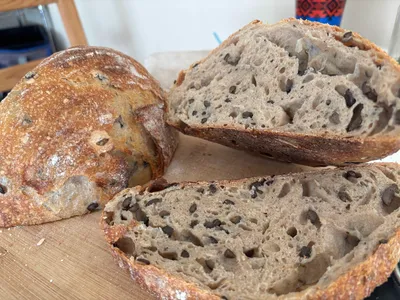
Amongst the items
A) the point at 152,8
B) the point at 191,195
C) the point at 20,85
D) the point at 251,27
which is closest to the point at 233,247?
the point at 191,195

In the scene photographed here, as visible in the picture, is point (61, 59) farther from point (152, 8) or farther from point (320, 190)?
point (152, 8)

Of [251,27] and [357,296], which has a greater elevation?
[251,27]

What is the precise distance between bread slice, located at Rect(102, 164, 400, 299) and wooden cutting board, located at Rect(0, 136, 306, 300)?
0.15 metres

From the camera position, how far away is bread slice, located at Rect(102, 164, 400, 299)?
4.59 feet

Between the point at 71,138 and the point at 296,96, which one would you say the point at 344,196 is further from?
the point at 71,138

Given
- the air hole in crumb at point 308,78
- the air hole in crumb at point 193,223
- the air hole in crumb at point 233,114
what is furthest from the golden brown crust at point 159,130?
the air hole in crumb at point 308,78

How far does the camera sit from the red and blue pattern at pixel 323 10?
2.57m

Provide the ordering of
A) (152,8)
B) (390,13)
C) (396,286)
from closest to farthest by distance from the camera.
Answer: (396,286) → (390,13) → (152,8)

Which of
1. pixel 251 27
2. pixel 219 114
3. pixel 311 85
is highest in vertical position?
pixel 251 27

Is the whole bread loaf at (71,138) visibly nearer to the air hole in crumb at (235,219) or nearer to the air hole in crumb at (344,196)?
the air hole in crumb at (235,219)

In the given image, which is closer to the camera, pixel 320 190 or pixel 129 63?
pixel 320 190

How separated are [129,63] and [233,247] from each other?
117 cm

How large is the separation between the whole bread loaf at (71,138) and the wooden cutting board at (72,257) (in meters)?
0.08

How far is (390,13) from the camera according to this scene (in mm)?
2822
